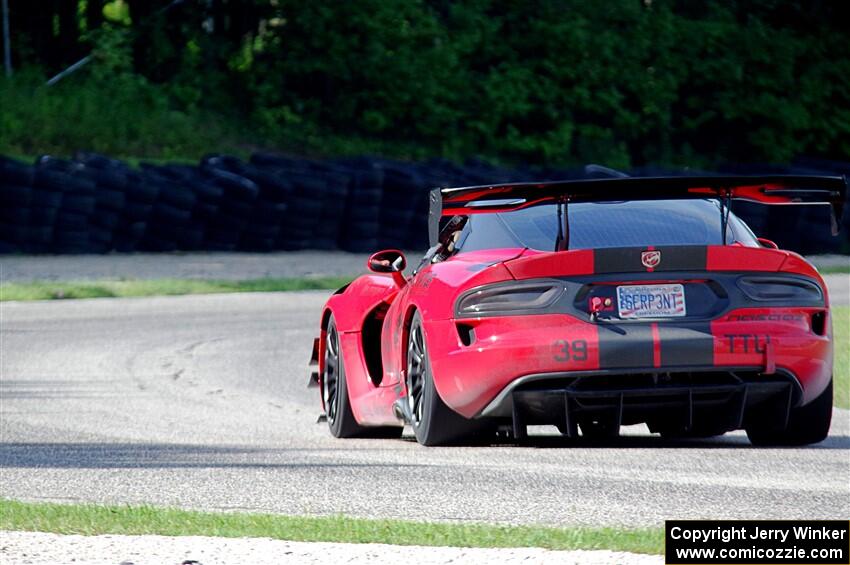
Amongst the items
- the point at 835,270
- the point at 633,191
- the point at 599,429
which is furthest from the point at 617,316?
the point at 835,270

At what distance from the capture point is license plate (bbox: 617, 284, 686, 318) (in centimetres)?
702

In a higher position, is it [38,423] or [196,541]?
[196,541]

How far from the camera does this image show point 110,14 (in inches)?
1735

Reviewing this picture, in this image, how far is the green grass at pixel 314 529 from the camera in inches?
203

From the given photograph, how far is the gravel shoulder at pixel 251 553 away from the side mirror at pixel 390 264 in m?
3.04

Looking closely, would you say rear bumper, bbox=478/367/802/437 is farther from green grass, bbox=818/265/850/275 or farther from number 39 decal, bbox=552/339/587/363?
green grass, bbox=818/265/850/275

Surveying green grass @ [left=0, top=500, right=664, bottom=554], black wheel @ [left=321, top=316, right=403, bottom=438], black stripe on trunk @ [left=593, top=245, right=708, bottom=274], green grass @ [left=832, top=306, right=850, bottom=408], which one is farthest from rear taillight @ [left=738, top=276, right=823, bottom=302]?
green grass @ [left=832, top=306, right=850, bottom=408]

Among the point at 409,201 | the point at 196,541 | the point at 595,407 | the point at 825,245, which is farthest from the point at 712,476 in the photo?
the point at 825,245

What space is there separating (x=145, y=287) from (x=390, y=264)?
13018 millimetres

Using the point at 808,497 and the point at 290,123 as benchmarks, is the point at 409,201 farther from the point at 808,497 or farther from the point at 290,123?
the point at 808,497

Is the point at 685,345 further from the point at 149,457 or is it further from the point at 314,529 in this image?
the point at 149,457

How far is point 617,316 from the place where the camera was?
276 inches

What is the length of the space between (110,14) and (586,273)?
127 ft

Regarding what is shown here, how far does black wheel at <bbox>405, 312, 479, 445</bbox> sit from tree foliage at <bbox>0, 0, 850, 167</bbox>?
98.0ft
